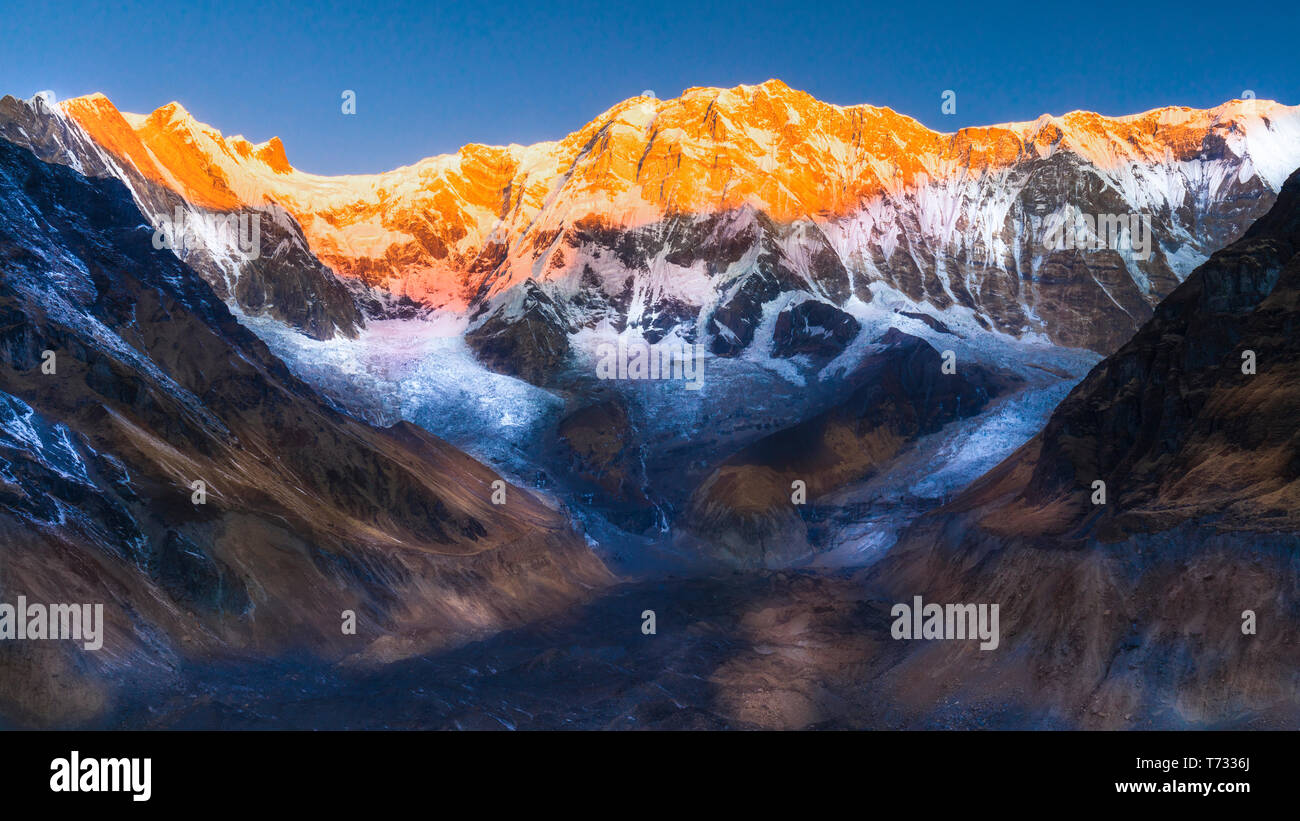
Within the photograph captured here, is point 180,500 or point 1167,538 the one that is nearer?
point 1167,538

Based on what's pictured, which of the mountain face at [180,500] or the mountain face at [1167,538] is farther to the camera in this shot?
the mountain face at [180,500]

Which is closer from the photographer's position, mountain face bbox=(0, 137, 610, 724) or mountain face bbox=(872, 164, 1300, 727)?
mountain face bbox=(872, 164, 1300, 727)

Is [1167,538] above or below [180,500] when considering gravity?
below
